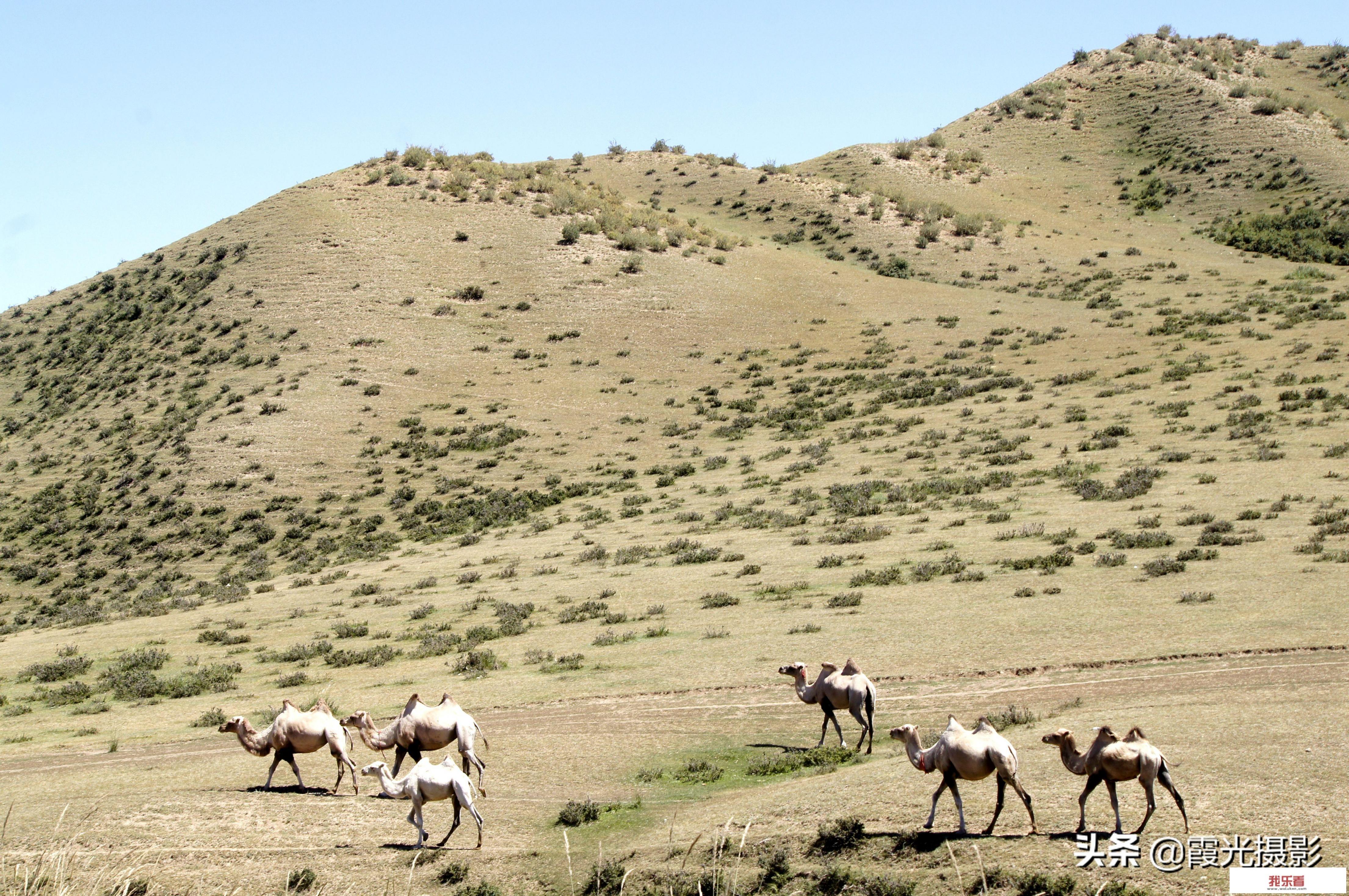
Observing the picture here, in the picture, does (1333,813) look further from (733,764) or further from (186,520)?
(186,520)

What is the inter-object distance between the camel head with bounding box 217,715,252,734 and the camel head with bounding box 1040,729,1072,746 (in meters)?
10.8

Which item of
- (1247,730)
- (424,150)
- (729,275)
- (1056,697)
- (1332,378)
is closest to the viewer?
(1247,730)

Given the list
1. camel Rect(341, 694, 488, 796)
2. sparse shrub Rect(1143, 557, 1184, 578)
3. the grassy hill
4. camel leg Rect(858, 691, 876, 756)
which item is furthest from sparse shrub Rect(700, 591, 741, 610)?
camel Rect(341, 694, 488, 796)

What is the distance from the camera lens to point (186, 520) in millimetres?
46906

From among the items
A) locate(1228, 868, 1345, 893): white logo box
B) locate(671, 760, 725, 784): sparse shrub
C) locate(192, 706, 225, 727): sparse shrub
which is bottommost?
locate(671, 760, 725, 784): sparse shrub

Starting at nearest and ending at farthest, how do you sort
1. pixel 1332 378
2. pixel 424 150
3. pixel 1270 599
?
pixel 1270 599
pixel 1332 378
pixel 424 150

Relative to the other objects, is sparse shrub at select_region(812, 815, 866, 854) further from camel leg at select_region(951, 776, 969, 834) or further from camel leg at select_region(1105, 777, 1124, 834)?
camel leg at select_region(1105, 777, 1124, 834)

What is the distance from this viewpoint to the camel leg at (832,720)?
15.8 metres

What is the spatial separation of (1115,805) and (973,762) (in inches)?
54.6

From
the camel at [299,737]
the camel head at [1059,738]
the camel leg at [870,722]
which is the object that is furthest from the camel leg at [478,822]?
the camel head at [1059,738]

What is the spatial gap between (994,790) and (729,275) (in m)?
61.4

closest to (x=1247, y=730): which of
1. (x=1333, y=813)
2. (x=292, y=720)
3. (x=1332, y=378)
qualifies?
(x=1333, y=813)

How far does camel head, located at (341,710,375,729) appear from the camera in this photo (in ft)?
49.0

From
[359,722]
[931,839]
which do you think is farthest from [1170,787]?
[359,722]
